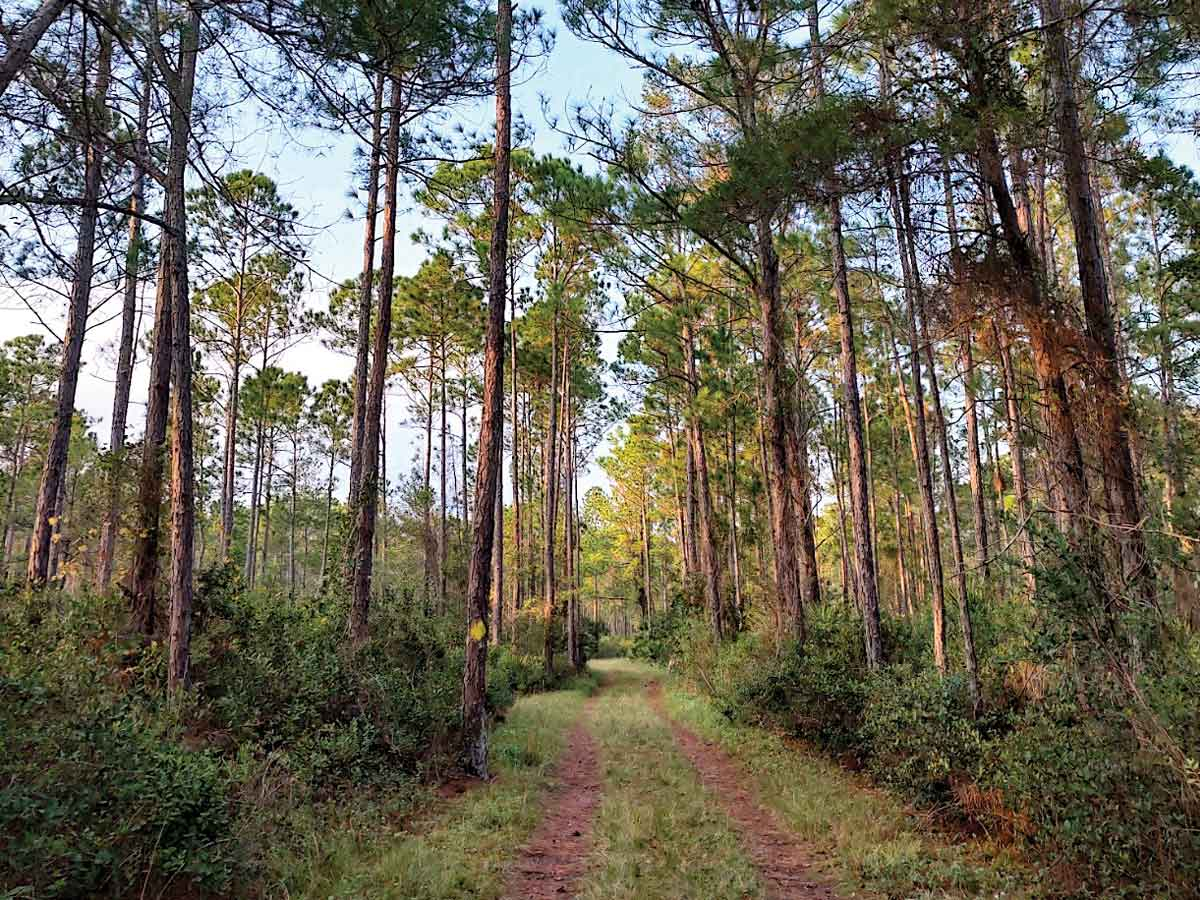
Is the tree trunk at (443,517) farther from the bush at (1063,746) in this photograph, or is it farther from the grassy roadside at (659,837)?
the bush at (1063,746)

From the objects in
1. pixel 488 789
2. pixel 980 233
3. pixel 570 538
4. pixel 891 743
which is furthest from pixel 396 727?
pixel 570 538

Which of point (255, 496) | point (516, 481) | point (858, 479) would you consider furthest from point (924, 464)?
point (255, 496)

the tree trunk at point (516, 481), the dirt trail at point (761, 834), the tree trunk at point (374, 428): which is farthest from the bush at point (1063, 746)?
the tree trunk at point (516, 481)

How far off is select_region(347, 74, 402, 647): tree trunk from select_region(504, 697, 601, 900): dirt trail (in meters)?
3.38

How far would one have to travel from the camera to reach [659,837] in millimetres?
5723

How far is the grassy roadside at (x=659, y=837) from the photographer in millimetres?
4574

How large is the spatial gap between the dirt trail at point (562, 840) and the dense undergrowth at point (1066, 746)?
10.3ft

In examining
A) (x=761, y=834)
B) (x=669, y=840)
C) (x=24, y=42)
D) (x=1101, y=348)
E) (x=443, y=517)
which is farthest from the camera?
(x=443, y=517)

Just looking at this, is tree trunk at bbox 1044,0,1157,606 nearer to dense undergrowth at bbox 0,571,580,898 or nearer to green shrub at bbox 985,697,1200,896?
green shrub at bbox 985,697,1200,896

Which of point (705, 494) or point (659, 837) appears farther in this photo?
point (705, 494)

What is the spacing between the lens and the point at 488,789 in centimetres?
721

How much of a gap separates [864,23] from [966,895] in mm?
7223

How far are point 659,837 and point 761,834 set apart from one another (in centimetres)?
104

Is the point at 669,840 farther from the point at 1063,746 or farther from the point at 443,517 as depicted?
the point at 443,517
